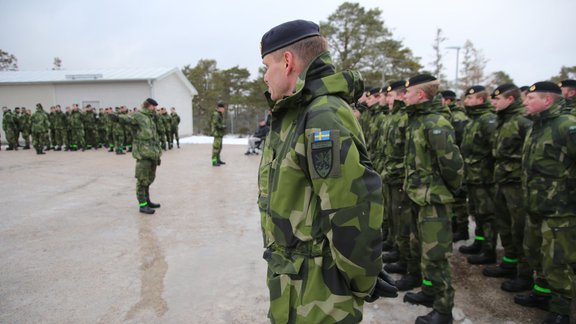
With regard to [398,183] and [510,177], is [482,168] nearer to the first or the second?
[510,177]

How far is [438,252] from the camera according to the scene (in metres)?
3.05

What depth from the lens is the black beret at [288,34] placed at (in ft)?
5.09

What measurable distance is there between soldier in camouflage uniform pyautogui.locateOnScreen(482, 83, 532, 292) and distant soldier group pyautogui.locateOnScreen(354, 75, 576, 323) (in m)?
0.01

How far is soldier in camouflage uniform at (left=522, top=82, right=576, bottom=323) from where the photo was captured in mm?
2996

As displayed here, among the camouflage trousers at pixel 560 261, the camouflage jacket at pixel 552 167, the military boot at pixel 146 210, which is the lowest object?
the military boot at pixel 146 210

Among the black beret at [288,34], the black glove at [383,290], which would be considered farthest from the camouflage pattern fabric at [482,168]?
the black beret at [288,34]

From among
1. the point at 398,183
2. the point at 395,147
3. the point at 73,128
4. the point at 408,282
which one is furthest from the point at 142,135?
the point at 73,128

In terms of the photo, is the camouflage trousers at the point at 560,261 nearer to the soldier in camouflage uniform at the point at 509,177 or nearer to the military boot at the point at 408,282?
the soldier in camouflage uniform at the point at 509,177

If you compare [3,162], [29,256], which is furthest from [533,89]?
[3,162]

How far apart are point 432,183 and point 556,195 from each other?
1.09m

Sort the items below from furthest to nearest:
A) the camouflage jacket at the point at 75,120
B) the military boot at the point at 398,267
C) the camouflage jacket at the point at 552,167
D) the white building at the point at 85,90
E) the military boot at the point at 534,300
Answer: the white building at the point at 85,90, the camouflage jacket at the point at 75,120, the military boot at the point at 398,267, the military boot at the point at 534,300, the camouflage jacket at the point at 552,167

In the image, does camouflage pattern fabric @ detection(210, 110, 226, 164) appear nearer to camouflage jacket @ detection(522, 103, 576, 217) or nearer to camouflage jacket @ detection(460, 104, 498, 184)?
camouflage jacket @ detection(460, 104, 498, 184)

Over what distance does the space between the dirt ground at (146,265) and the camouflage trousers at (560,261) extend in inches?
12.9

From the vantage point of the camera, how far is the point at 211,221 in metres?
6.05
